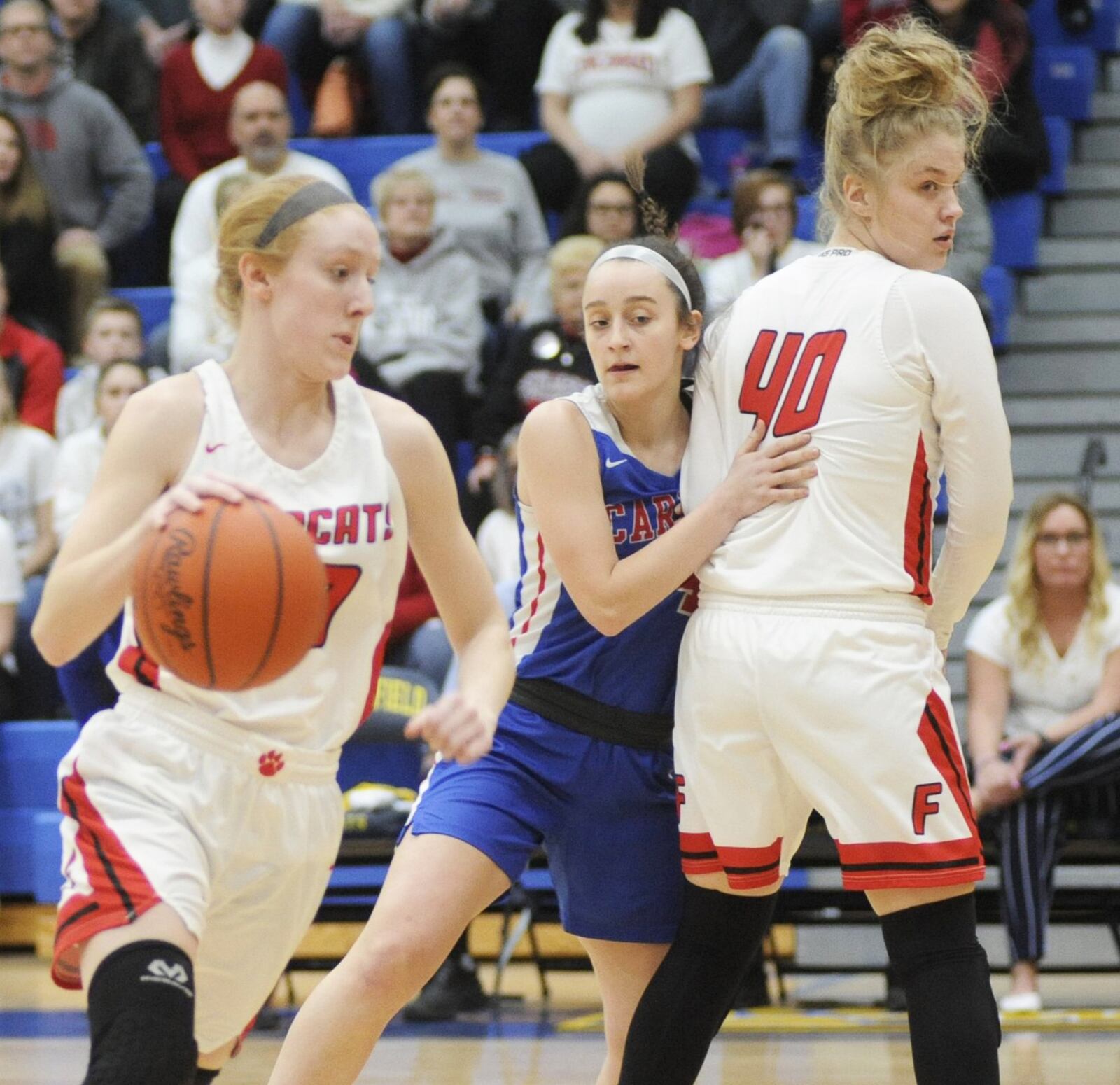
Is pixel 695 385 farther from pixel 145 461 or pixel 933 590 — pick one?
pixel 145 461

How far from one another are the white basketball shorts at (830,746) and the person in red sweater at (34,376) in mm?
5972

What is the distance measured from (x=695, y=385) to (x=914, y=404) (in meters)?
0.45

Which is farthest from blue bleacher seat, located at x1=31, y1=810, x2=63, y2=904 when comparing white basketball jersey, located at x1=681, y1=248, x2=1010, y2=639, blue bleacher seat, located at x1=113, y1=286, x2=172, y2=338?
white basketball jersey, located at x1=681, y1=248, x2=1010, y2=639

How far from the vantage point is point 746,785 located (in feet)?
10.5

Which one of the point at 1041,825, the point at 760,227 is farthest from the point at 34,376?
the point at 1041,825

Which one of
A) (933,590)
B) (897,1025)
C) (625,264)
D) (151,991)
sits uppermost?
(625,264)

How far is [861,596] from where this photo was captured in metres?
3.13

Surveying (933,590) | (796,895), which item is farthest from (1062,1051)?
(933,590)

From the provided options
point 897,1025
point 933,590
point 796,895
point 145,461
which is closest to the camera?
point 145,461

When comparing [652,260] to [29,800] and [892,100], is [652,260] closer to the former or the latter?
[892,100]

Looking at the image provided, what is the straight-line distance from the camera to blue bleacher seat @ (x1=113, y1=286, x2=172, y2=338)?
31.3 ft

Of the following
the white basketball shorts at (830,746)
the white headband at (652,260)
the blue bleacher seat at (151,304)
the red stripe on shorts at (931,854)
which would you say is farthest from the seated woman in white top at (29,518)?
the red stripe on shorts at (931,854)

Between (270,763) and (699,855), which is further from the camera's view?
(699,855)

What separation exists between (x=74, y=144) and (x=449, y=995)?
17.5 feet
